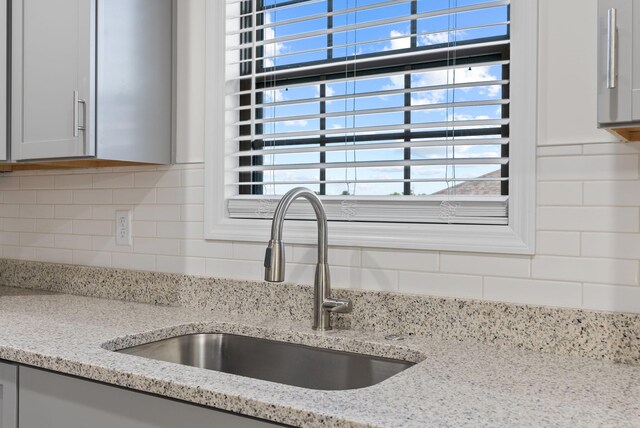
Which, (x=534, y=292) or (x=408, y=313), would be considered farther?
(x=408, y=313)

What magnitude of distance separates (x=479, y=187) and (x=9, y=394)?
133 cm

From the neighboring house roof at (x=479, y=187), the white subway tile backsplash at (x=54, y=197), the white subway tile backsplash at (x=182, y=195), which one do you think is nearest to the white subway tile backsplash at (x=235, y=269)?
the white subway tile backsplash at (x=182, y=195)

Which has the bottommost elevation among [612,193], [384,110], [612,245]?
[612,245]

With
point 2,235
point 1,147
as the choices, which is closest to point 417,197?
point 1,147

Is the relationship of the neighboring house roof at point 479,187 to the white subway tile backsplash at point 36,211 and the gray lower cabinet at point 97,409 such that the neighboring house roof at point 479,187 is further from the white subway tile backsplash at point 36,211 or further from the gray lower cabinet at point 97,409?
the white subway tile backsplash at point 36,211

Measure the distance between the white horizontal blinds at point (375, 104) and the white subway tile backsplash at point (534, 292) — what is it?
0.56 feet

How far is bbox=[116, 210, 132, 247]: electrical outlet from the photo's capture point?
2215mm

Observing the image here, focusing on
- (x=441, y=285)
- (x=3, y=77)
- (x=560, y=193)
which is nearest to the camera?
(x=560, y=193)

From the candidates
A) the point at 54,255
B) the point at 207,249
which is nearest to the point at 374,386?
the point at 207,249

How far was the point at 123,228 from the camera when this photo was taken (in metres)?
2.23

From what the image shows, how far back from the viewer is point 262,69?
209 cm

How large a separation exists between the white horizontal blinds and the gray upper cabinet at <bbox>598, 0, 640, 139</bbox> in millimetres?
481

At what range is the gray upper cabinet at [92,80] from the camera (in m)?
1.86

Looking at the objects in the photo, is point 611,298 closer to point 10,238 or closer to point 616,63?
point 616,63
